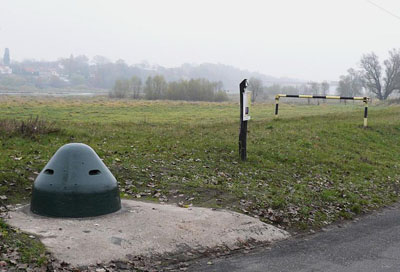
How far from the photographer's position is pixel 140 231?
21.5ft

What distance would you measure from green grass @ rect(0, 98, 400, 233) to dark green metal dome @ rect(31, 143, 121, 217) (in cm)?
117

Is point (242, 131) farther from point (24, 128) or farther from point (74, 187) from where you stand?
point (74, 187)

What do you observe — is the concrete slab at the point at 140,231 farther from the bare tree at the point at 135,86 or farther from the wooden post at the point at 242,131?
the bare tree at the point at 135,86

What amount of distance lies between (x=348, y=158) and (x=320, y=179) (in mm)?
3382

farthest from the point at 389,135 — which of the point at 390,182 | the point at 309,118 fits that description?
the point at 390,182

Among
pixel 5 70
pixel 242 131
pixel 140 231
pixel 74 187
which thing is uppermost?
pixel 5 70

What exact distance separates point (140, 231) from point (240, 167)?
18.4ft

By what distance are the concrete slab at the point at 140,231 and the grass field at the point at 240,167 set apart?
28.0 inches

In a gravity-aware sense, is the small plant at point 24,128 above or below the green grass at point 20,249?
above

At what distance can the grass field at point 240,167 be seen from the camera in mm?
8836

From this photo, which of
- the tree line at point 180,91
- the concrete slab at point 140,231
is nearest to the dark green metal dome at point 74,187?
the concrete slab at point 140,231

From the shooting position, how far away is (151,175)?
10.0 metres

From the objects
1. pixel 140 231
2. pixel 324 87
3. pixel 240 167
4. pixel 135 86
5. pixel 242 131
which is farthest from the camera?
pixel 324 87

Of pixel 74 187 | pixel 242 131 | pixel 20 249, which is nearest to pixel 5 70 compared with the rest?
pixel 242 131
